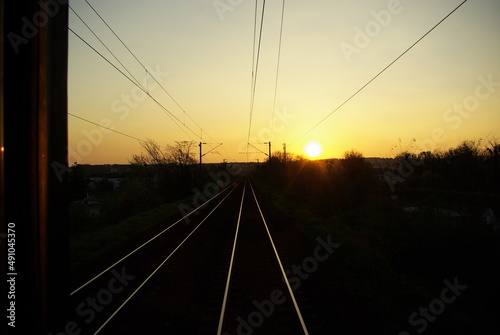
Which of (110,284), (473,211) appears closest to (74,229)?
(110,284)

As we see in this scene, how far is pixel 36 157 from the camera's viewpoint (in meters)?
1.32

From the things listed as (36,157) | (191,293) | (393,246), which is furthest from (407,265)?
(36,157)

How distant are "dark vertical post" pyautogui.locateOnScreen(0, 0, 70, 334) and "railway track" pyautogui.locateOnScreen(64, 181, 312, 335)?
5.03 metres

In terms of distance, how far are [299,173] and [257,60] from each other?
74.4ft

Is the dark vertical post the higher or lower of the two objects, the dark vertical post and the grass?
the higher

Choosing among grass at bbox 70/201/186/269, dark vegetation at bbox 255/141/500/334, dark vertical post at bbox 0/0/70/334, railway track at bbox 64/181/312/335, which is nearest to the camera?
dark vertical post at bbox 0/0/70/334

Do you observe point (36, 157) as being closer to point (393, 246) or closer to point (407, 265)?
point (407, 265)

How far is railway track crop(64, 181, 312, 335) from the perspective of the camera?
612 cm

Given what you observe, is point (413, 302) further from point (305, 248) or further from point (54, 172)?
point (54, 172)

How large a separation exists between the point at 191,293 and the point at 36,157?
23.7ft

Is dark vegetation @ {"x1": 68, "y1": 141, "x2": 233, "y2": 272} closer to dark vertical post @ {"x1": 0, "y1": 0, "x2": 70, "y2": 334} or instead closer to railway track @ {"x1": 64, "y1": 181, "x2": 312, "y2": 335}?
railway track @ {"x1": 64, "y1": 181, "x2": 312, "y2": 335}

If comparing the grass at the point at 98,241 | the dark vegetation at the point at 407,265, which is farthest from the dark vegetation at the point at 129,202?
the dark vegetation at the point at 407,265

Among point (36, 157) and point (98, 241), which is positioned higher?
point (36, 157)

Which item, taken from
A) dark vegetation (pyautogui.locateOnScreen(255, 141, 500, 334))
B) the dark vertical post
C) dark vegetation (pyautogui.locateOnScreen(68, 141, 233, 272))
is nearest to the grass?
dark vegetation (pyautogui.locateOnScreen(68, 141, 233, 272))
